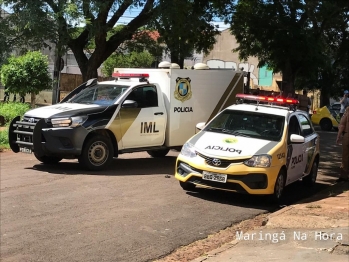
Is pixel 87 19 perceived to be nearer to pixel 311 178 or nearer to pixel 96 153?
pixel 96 153

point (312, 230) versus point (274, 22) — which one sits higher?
point (274, 22)

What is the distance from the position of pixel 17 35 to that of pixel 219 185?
31.8ft

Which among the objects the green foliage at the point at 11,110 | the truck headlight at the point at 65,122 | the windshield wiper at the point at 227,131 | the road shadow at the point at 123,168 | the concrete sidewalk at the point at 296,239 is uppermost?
the windshield wiper at the point at 227,131

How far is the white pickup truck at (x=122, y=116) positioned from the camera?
10.6 m

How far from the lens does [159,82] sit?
39.7 feet

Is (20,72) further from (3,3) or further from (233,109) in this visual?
(233,109)

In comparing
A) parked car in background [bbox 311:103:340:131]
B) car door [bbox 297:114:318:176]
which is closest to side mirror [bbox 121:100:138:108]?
car door [bbox 297:114:318:176]

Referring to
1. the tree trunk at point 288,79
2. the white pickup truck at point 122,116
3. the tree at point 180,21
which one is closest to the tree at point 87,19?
the tree at point 180,21

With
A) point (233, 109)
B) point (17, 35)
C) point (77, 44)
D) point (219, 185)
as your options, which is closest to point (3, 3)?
point (17, 35)

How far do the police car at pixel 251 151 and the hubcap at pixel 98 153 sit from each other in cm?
233

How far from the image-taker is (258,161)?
8.52m

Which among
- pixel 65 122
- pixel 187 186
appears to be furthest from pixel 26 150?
pixel 187 186

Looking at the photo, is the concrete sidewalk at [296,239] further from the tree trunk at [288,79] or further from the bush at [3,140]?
the tree trunk at [288,79]

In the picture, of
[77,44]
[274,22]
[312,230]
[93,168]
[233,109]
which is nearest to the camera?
[312,230]
